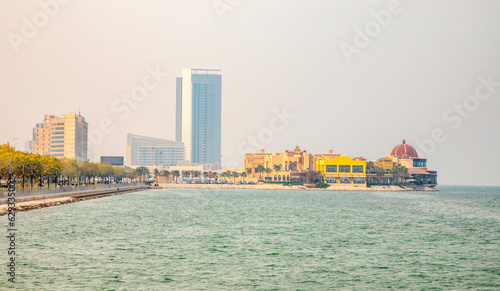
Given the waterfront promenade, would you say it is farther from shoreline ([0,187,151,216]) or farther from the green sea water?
the green sea water

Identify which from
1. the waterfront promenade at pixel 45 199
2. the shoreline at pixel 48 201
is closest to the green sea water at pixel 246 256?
the shoreline at pixel 48 201

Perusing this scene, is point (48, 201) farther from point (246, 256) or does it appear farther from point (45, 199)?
point (246, 256)

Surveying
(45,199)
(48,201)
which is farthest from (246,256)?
(45,199)

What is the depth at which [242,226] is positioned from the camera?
7112 centimetres

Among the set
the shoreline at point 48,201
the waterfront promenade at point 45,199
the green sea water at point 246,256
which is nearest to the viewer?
the green sea water at point 246,256

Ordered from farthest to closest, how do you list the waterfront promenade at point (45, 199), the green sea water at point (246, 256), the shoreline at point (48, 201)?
1. the waterfront promenade at point (45, 199)
2. the shoreline at point (48, 201)
3. the green sea water at point (246, 256)

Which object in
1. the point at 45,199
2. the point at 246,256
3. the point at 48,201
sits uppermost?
the point at 45,199

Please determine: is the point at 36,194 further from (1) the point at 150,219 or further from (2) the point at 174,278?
(2) the point at 174,278

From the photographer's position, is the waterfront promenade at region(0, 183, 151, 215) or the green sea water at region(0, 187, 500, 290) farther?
the waterfront promenade at region(0, 183, 151, 215)

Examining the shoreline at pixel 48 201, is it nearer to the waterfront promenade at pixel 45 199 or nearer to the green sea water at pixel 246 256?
the waterfront promenade at pixel 45 199

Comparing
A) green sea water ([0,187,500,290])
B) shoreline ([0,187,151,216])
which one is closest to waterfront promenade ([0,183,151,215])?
shoreline ([0,187,151,216])

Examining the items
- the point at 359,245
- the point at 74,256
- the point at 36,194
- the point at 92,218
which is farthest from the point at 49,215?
the point at 359,245

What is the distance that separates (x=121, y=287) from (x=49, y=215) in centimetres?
4974

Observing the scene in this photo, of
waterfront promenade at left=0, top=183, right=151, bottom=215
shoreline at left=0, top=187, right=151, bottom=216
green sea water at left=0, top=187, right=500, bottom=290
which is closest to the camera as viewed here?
green sea water at left=0, top=187, right=500, bottom=290
